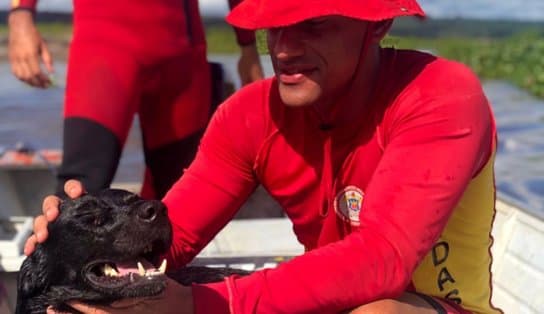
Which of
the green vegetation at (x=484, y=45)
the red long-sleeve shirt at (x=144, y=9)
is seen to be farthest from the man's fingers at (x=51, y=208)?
the green vegetation at (x=484, y=45)

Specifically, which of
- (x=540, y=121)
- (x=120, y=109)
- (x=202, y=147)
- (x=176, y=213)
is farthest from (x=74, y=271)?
(x=540, y=121)

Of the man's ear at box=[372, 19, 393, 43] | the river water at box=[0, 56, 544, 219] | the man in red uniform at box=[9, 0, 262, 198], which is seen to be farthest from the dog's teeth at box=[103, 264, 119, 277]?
the river water at box=[0, 56, 544, 219]

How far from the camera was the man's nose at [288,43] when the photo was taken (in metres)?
2.37

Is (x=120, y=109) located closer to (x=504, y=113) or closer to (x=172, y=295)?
(x=172, y=295)

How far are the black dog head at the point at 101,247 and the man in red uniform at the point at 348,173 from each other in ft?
0.16

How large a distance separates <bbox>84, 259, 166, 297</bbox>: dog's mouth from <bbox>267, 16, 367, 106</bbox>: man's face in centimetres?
58

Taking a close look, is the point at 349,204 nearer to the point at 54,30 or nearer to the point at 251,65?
the point at 251,65

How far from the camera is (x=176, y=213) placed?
2.77 m

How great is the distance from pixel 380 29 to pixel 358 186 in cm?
44

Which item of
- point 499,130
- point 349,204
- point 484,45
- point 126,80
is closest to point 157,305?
point 349,204

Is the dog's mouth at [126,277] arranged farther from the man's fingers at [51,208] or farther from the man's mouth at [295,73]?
the man's mouth at [295,73]

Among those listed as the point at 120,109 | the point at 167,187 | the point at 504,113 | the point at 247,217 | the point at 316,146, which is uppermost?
the point at 316,146

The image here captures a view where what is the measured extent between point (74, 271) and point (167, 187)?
1.73 m

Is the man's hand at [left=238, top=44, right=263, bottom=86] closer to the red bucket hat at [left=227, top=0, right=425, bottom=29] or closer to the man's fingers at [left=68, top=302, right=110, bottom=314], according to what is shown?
the red bucket hat at [left=227, top=0, right=425, bottom=29]
